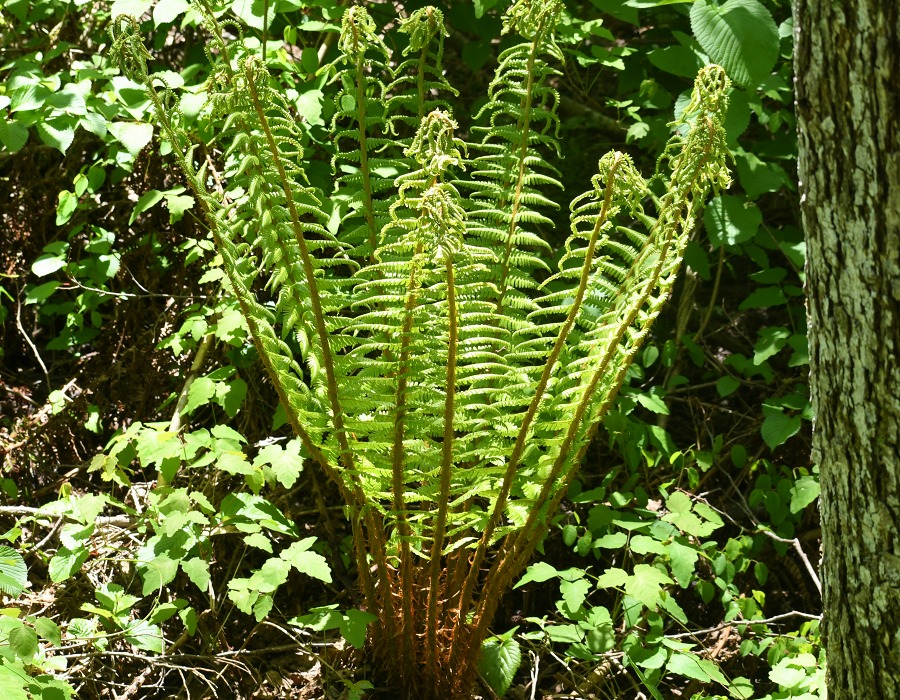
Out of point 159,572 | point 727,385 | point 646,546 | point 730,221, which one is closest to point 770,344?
point 727,385

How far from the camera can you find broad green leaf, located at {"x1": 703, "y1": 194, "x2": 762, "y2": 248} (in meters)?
2.48

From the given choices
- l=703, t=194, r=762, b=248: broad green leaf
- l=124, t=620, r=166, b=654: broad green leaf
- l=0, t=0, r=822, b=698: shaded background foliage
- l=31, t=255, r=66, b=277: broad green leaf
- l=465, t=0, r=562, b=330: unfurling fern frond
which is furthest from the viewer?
l=31, t=255, r=66, b=277: broad green leaf

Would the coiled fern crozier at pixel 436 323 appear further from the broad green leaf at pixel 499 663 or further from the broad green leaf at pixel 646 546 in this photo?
the broad green leaf at pixel 646 546

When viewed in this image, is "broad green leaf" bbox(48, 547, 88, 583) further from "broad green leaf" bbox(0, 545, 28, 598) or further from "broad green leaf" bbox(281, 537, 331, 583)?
"broad green leaf" bbox(281, 537, 331, 583)

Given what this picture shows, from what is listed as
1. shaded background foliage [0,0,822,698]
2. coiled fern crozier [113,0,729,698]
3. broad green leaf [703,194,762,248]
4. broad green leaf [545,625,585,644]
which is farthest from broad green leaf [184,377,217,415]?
broad green leaf [703,194,762,248]

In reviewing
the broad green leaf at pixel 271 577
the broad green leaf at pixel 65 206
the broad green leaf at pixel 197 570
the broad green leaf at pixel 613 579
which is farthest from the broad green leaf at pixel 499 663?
the broad green leaf at pixel 65 206

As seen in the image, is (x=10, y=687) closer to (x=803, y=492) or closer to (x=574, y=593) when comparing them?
(x=574, y=593)

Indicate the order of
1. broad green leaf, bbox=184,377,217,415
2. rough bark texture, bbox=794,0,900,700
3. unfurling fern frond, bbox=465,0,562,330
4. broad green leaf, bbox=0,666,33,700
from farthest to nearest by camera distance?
broad green leaf, bbox=184,377,217,415
unfurling fern frond, bbox=465,0,562,330
broad green leaf, bbox=0,666,33,700
rough bark texture, bbox=794,0,900,700

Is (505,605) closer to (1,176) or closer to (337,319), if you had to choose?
(337,319)

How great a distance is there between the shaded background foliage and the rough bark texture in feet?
1.74

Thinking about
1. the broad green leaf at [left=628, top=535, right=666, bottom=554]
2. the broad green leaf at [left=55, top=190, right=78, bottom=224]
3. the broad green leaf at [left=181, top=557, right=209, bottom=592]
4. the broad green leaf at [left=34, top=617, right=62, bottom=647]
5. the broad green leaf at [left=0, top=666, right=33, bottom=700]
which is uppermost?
the broad green leaf at [left=55, top=190, right=78, bottom=224]

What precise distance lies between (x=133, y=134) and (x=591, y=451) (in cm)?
155

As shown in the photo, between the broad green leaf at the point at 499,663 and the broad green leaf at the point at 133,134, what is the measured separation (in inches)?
56.5

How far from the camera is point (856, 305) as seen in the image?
1.31 meters
